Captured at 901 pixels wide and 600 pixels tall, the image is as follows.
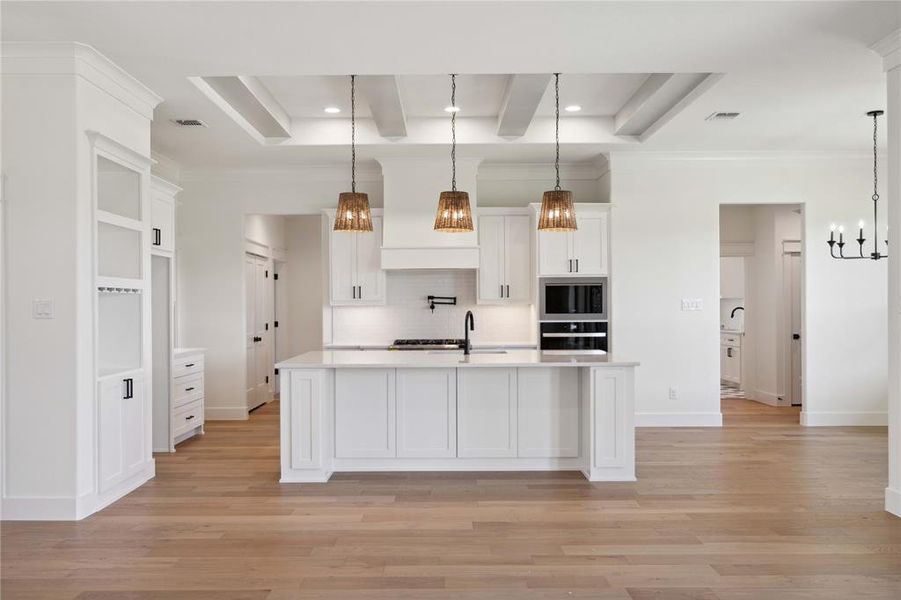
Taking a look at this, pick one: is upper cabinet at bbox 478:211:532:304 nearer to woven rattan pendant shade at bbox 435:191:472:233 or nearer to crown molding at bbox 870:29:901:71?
woven rattan pendant shade at bbox 435:191:472:233

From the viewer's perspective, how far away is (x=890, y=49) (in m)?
3.93

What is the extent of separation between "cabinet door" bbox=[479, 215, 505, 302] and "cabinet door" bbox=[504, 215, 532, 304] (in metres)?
0.05

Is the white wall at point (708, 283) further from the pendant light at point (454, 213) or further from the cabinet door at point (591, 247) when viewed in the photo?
the pendant light at point (454, 213)

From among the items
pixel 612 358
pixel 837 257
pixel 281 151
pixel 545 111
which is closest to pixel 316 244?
pixel 281 151

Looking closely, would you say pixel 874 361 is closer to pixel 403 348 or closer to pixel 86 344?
pixel 403 348

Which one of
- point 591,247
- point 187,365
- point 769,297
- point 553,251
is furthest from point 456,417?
point 769,297

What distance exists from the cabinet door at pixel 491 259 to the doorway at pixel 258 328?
2678mm

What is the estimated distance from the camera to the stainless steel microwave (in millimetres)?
6801

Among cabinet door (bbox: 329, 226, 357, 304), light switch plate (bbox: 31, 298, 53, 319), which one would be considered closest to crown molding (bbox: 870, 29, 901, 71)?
cabinet door (bbox: 329, 226, 357, 304)

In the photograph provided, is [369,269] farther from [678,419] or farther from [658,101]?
[678,419]

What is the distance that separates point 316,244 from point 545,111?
4478 mm

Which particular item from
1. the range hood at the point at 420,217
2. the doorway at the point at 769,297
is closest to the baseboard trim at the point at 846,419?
the doorway at the point at 769,297

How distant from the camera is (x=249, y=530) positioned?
12.2ft

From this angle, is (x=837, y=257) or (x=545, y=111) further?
(x=837, y=257)
